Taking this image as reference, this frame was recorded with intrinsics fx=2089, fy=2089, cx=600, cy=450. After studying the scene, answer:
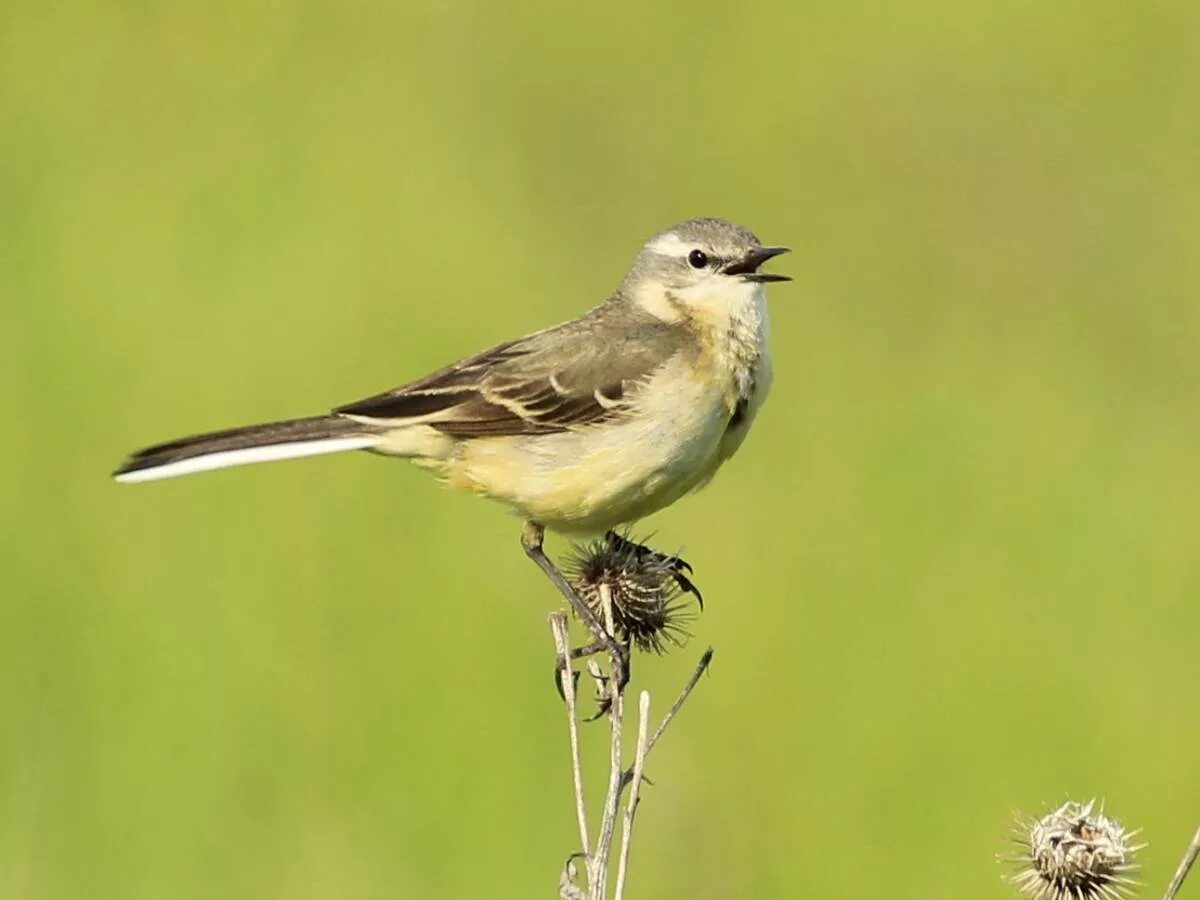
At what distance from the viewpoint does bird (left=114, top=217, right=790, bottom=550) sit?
6559 mm

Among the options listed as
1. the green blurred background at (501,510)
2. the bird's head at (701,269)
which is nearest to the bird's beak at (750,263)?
the bird's head at (701,269)

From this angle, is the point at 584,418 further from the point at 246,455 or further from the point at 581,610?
the point at 246,455

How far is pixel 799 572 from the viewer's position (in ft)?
32.0

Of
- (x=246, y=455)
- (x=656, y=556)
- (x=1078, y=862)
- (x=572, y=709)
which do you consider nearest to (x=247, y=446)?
(x=246, y=455)

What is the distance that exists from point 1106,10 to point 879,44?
1622 millimetres

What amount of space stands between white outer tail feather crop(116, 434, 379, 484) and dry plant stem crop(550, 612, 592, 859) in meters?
1.52

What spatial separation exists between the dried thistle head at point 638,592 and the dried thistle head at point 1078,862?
137 centimetres

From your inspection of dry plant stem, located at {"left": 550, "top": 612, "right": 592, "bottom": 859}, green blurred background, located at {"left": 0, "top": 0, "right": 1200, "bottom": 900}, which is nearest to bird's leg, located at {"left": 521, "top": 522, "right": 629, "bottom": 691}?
dry plant stem, located at {"left": 550, "top": 612, "right": 592, "bottom": 859}

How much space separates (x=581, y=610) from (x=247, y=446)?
3.81 feet

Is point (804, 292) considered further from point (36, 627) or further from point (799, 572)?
point (36, 627)

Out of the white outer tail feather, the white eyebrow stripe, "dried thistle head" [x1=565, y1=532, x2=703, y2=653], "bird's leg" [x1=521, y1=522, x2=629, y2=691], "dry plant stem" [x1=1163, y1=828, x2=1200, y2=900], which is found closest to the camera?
"dry plant stem" [x1=1163, y1=828, x2=1200, y2=900]

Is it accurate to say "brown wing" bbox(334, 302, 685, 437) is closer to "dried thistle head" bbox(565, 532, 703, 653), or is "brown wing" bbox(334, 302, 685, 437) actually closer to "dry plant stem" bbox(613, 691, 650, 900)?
"dried thistle head" bbox(565, 532, 703, 653)

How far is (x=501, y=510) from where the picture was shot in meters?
9.65

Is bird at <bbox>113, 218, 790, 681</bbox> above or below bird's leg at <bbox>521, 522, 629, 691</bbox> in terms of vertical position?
above
